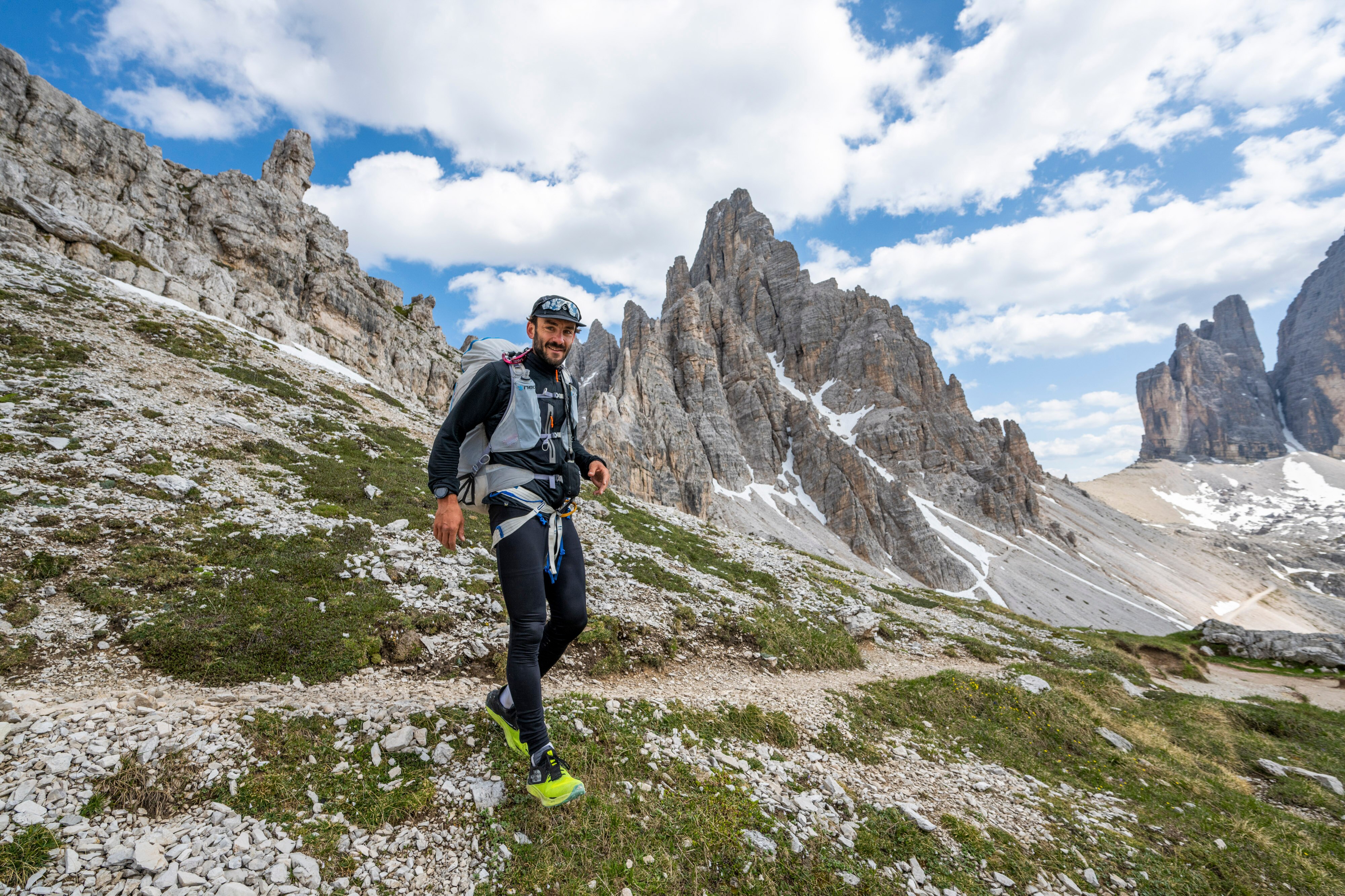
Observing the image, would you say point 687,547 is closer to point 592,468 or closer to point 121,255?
point 592,468

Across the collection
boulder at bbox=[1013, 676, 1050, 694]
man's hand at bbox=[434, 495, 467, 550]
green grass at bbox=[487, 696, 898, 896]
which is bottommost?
boulder at bbox=[1013, 676, 1050, 694]

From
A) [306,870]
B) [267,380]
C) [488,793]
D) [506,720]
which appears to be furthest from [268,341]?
[306,870]

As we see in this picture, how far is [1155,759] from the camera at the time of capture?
32.2 feet

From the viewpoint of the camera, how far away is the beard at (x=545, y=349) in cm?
575

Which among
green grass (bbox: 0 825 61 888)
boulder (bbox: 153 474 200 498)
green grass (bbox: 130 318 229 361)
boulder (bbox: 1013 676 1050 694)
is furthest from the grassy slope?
green grass (bbox: 130 318 229 361)

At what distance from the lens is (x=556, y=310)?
5.74 metres

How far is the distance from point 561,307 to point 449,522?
268 cm

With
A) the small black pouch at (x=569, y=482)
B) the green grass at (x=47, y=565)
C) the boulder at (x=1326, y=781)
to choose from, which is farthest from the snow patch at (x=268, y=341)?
the boulder at (x=1326, y=781)

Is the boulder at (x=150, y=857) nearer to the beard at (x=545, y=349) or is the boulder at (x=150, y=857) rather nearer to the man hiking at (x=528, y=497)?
the man hiking at (x=528, y=497)

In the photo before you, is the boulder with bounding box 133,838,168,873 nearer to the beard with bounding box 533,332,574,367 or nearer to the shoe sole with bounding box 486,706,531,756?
the shoe sole with bounding box 486,706,531,756

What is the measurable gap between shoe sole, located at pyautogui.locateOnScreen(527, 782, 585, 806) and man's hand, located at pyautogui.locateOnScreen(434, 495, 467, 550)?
2554 mm

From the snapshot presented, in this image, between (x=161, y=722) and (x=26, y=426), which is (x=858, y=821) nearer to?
(x=161, y=722)

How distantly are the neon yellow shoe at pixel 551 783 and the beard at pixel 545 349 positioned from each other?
4176mm

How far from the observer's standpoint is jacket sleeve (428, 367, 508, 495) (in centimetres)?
512
